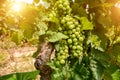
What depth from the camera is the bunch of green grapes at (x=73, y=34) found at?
2.52 m

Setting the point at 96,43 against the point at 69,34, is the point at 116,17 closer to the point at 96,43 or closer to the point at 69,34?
the point at 96,43

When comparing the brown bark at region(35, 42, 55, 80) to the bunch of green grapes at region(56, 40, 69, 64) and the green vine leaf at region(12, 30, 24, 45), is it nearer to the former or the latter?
the bunch of green grapes at region(56, 40, 69, 64)

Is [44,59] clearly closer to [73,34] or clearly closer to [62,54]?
[62,54]

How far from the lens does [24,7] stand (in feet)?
8.44

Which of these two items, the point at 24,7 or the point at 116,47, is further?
the point at 116,47

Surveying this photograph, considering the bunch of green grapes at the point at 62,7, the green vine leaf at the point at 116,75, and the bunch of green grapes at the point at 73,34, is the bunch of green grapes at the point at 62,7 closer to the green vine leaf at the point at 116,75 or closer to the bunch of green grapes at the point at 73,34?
the bunch of green grapes at the point at 73,34

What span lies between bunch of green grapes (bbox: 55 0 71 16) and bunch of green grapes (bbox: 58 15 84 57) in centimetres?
5

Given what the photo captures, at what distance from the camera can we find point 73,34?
A: 2.55 meters

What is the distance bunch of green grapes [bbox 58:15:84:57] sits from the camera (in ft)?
8.27

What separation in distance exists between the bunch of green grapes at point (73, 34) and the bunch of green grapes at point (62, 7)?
0.15 ft

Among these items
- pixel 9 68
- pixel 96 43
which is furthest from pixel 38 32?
pixel 9 68

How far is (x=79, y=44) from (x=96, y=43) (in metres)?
0.24

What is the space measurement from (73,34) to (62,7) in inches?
8.4

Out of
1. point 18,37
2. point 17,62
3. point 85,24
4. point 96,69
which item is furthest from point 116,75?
point 17,62
